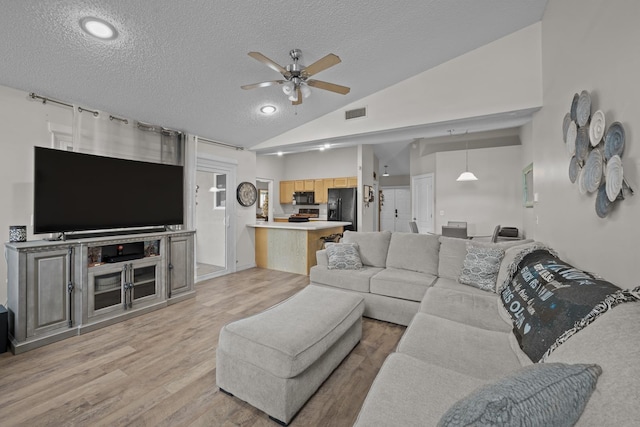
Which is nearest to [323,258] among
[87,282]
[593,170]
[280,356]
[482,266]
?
[482,266]

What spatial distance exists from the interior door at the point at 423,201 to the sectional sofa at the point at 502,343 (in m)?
3.59

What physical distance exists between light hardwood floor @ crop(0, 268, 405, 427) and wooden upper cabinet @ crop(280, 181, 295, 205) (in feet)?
17.9

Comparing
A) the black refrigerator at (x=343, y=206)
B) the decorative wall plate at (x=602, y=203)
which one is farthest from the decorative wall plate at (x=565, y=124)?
the black refrigerator at (x=343, y=206)

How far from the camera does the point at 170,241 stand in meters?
3.44

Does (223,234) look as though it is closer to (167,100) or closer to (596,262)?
(167,100)

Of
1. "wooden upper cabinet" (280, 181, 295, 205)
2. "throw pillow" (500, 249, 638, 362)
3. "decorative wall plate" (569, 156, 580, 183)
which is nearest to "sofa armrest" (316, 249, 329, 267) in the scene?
"throw pillow" (500, 249, 638, 362)

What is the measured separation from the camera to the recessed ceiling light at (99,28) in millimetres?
2104

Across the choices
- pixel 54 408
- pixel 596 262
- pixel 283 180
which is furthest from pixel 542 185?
pixel 283 180

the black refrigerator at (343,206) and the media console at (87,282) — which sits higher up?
the black refrigerator at (343,206)

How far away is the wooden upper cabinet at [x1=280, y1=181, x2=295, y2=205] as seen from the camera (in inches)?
321

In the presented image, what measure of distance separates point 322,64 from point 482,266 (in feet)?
8.24

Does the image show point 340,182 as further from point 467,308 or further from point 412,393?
point 412,393

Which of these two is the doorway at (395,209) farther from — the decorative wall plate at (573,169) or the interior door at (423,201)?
the decorative wall plate at (573,169)

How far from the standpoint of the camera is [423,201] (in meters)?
6.78
